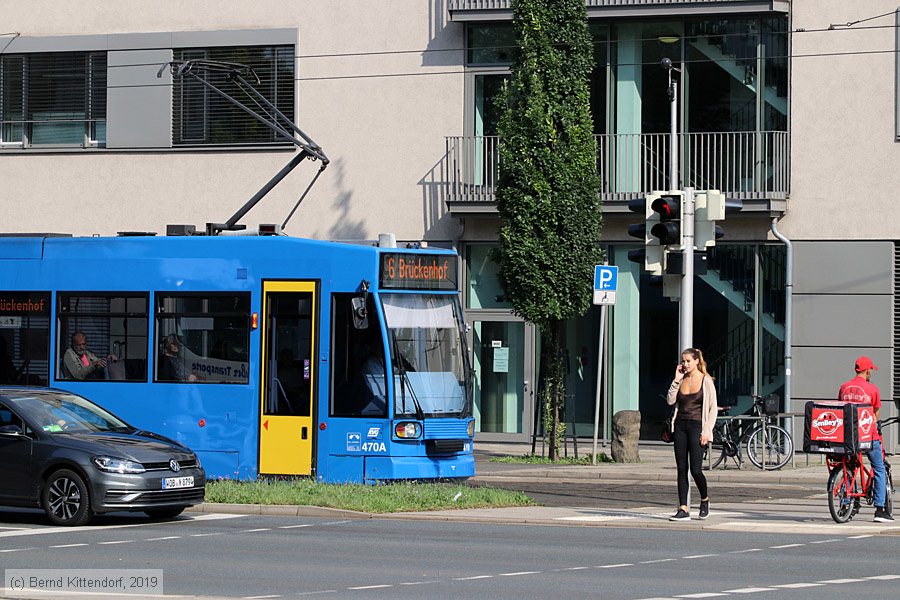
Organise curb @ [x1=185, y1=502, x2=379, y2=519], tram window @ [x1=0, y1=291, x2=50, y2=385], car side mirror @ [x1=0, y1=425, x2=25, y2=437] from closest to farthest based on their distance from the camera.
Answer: car side mirror @ [x1=0, y1=425, x2=25, y2=437]
curb @ [x1=185, y1=502, x2=379, y2=519]
tram window @ [x1=0, y1=291, x2=50, y2=385]

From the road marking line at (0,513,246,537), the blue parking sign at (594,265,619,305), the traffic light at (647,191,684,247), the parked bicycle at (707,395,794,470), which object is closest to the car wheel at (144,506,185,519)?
the road marking line at (0,513,246,537)

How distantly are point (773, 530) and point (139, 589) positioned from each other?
7183 millimetres

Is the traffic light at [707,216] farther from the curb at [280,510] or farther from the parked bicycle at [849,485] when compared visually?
the curb at [280,510]

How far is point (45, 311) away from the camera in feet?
67.4

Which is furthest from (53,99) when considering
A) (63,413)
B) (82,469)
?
(82,469)

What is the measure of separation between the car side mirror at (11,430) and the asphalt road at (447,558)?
90cm

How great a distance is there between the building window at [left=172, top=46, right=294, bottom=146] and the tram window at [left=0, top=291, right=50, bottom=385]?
10557 millimetres

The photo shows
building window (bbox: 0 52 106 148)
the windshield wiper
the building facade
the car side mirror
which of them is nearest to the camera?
the car side mirror

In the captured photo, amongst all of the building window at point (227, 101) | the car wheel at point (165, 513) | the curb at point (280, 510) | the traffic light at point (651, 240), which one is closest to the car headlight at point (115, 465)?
the car wheel at point (165, 513)

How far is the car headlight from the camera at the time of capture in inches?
610

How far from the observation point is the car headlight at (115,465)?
50.8 feet

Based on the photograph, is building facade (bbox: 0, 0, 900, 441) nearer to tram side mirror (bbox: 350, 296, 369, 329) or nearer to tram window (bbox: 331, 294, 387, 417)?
tram window (bbox: 331, 294, 387, 417)

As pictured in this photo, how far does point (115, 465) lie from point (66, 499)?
668 mm

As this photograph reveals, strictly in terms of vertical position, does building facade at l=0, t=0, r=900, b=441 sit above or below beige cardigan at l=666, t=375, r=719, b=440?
above
